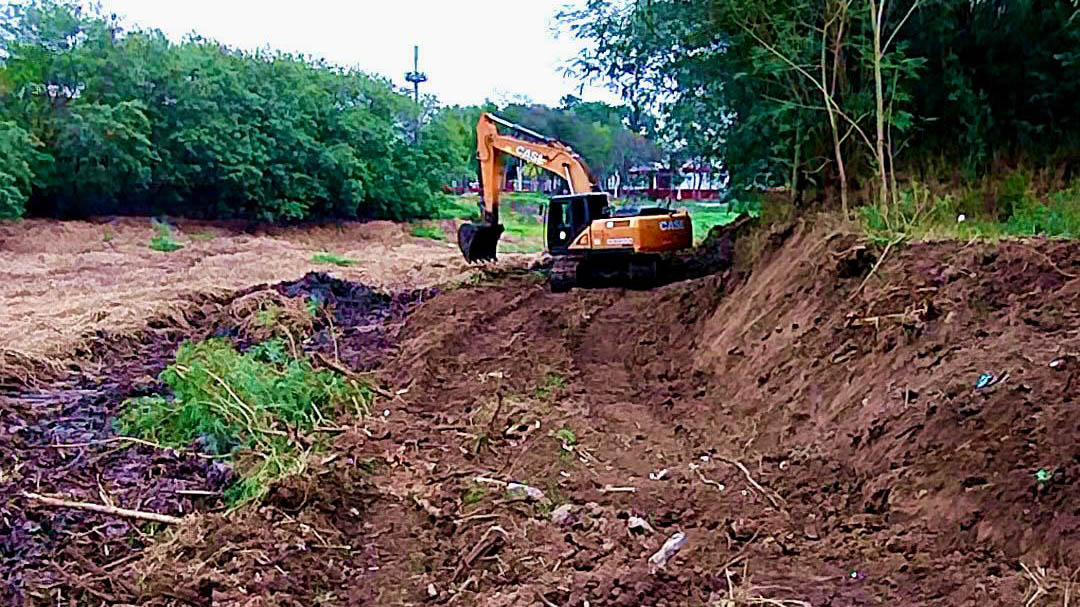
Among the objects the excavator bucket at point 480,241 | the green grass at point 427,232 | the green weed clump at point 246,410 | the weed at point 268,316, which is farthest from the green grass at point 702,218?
the green grass at point 427,232

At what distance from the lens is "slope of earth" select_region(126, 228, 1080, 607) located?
3.67 meters

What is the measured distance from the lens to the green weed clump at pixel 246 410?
18.6 ft

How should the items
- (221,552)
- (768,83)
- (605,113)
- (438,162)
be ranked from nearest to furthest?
(221,552) → (768,83) → (605,113) → (438,162)

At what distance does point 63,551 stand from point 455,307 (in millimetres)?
5790

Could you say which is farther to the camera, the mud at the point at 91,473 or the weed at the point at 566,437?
the weed at the point at 566,437

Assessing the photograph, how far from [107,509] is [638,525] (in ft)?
9.01

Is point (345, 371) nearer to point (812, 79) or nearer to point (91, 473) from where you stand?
point (91, 473)

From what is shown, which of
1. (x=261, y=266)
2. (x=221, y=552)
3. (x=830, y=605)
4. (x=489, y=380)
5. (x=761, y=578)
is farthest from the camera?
(x=261, y=266)

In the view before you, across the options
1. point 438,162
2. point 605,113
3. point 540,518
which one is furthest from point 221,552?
point 438,162

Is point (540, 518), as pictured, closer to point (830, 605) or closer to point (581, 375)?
point (830, 605)

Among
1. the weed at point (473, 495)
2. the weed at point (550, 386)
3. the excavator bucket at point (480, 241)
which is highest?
the excavator bucket at point (480, 241)

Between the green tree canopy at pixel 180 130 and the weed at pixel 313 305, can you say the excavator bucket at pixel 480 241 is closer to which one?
the weed at pixel 313 305

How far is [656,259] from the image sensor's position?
396 inches

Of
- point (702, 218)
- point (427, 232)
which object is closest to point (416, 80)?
point (427, 232)
